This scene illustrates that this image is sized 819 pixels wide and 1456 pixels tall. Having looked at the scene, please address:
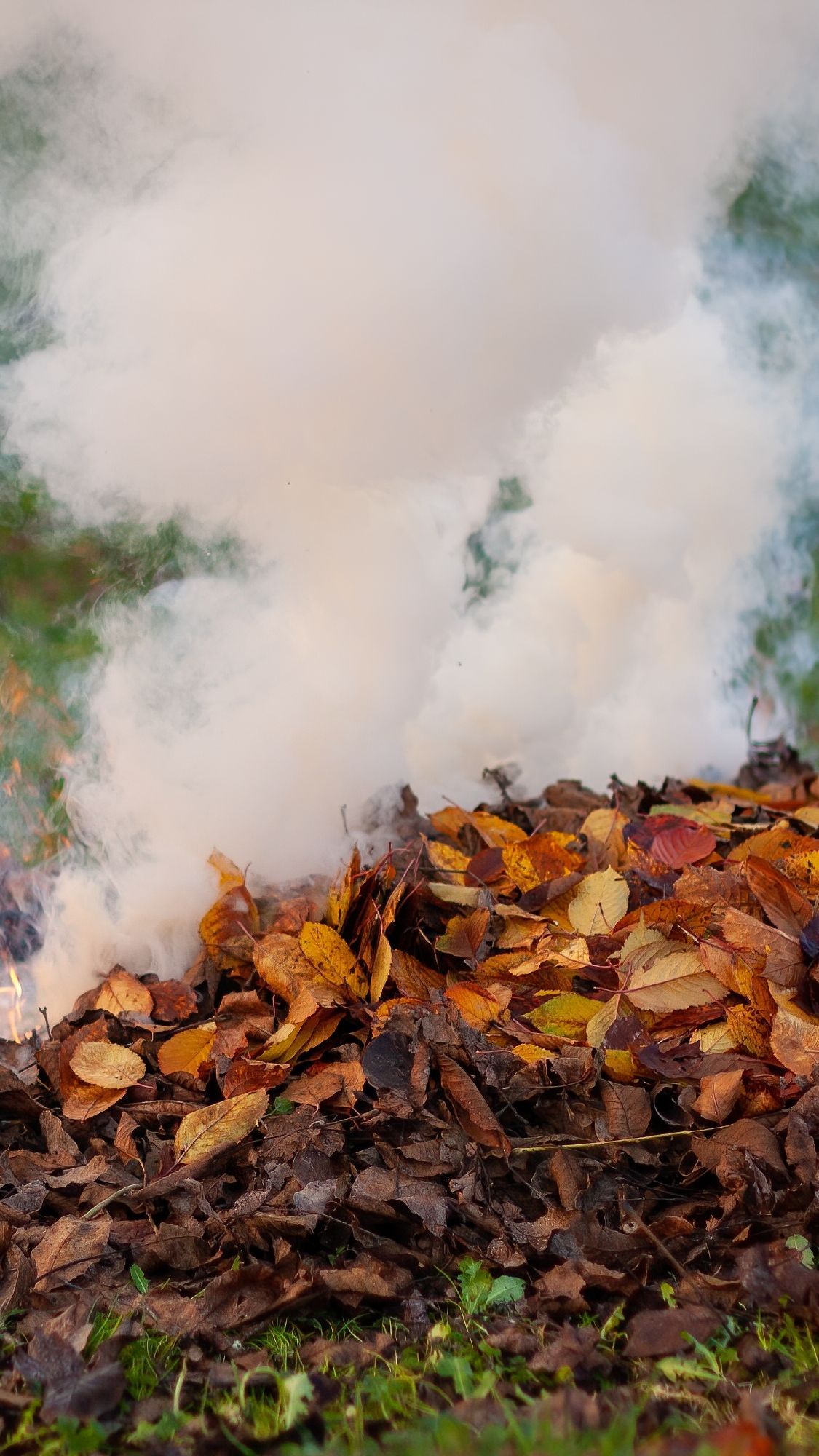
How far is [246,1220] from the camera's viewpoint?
154 cm

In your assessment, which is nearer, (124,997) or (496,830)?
(124,997)

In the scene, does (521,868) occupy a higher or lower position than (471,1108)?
higher

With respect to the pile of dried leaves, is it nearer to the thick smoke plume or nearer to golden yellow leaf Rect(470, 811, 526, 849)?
golden yellow leaf Rect(470, 811, 526, 849)

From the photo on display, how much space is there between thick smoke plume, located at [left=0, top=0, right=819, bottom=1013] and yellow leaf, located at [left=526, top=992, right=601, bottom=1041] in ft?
2.61

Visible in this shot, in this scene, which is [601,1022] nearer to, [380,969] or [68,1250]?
[380,969]

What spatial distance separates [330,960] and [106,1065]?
0.40 meters

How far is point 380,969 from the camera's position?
6.49 ft

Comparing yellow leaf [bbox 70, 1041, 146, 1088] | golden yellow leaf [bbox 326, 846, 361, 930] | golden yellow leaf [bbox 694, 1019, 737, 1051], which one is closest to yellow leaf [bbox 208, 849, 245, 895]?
golden yellow leaf [bbox 326, 846, 361, 930]

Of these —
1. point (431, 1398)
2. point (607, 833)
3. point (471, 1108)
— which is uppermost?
point (607, 833)

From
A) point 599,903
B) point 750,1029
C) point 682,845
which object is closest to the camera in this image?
point 750,1029

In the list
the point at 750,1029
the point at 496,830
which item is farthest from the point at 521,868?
the point at 750,1029

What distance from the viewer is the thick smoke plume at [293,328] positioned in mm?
2451

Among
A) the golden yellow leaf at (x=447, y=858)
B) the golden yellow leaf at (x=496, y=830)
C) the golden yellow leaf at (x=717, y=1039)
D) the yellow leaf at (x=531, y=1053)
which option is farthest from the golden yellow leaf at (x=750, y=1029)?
the golden yellow leaf at (x=496, y=830)

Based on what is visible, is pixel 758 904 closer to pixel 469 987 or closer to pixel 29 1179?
pixel 469 987
